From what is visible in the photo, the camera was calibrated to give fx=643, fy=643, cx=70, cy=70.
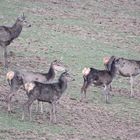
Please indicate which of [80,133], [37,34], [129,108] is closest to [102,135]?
[80,133]

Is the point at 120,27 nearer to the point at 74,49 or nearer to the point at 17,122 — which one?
the point at 74,49

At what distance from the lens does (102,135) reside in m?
14.6

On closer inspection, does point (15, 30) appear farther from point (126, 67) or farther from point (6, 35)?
point (126, 67)

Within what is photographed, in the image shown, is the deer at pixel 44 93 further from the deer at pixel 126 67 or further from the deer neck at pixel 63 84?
the deer at pixel 126 67

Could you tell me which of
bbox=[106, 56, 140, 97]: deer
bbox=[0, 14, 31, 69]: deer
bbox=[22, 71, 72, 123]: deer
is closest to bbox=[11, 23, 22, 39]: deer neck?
bbox=[0, 14, 31, 69]: deer

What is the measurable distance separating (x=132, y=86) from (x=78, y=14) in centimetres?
1113

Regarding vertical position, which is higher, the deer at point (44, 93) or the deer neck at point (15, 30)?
the deer neck at point (15, 30)

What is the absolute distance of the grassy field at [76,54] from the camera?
580 inches

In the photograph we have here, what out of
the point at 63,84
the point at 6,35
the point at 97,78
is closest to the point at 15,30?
the point at 6,35

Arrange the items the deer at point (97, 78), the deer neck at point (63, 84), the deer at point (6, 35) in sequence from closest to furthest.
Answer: the deer neck at point (63, 84) → the deer at point (97, 78) → the deer at point (6, 35)

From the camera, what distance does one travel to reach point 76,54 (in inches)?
908

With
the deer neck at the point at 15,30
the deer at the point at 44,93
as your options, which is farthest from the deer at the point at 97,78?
the deer neck at the point at 15,30

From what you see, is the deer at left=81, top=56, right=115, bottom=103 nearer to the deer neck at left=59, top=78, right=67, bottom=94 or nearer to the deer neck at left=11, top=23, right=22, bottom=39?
the deer neck at left=59, top=78, right=67, bottom=94

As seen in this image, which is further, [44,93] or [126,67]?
[126,67]
